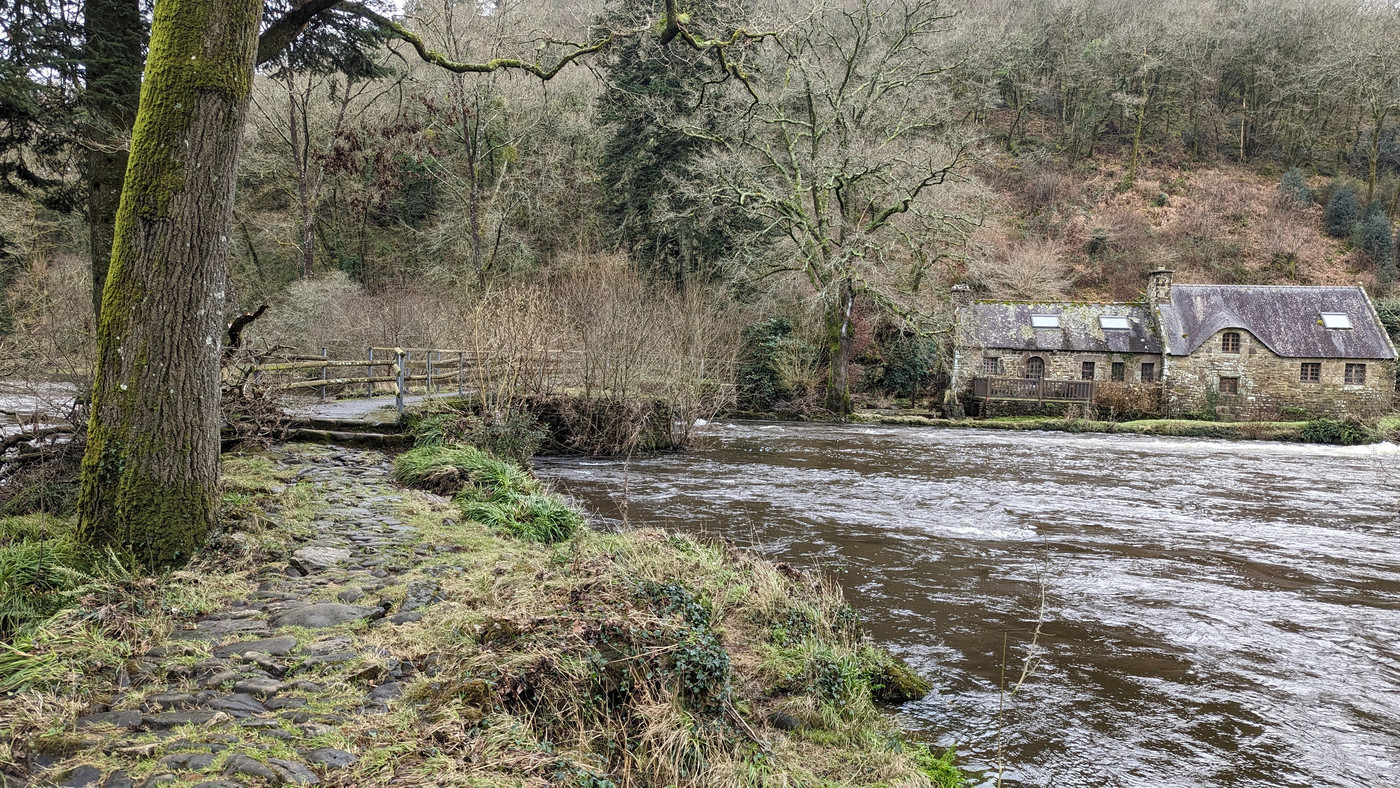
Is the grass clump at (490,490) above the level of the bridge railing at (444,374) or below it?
below

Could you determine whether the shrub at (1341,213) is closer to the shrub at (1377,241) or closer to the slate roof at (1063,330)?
the shrub at (1377,241)

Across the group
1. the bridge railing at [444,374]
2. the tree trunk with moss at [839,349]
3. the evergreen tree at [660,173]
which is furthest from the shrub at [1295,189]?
the bridge railing at [444,374]

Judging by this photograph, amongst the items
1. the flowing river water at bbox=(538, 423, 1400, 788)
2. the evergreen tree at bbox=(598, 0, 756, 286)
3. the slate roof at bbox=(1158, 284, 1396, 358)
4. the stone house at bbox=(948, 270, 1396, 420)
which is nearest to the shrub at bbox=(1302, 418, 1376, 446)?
the stone house at bbox=(948, 270, 1396, 420)

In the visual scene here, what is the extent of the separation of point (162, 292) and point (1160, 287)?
117ft

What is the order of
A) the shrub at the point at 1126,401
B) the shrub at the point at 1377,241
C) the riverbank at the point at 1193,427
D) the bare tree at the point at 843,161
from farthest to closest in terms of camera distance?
the shrub at the point at 1377,241
the shrub at the point at 1126,401
the bare tree at the point at 843,161
the riverbank at the point at 1193,427

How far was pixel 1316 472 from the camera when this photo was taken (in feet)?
61.1

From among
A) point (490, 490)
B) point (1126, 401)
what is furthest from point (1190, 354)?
point (490, 490)

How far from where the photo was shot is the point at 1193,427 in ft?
88.6

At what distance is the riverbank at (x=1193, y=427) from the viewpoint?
25.3m

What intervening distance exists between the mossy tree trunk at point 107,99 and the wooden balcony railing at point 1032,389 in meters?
28.3

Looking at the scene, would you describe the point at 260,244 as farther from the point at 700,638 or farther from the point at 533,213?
the point at 700,638

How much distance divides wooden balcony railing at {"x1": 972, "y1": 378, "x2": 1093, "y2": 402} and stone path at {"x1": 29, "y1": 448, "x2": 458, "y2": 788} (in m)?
28.1

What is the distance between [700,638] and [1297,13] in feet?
196

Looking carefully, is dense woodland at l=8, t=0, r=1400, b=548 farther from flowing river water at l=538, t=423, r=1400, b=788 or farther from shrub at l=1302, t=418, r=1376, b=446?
shrub at l=1302, t=418, r=1376, b=446
